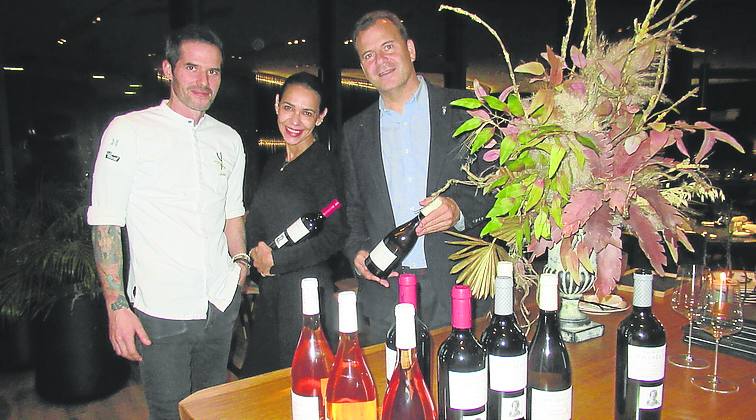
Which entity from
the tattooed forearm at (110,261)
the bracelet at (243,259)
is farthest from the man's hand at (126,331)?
the bracelet at (243,259)

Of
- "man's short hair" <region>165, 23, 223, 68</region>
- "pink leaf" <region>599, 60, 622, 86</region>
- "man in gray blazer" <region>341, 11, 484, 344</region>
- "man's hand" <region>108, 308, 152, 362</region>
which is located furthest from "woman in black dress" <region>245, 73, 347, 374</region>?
"pink leaf" <region>599, 60, 622, 86</region>

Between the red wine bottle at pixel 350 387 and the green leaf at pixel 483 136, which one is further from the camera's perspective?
the green leaf at pixel 483 136

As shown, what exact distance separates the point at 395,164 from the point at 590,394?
3.69 ft

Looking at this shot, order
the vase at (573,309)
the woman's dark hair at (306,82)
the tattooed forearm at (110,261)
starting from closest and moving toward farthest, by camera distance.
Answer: the vase at (573,309), the tattooed forearm at (110,261), the woman's dark hair at (306,82)

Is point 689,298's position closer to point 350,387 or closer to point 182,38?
point 350,387

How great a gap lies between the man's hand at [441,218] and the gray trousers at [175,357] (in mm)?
846

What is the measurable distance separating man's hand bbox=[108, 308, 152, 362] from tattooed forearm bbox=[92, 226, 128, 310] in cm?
3

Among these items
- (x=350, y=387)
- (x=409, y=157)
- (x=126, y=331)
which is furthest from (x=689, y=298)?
(x=126, y=331)

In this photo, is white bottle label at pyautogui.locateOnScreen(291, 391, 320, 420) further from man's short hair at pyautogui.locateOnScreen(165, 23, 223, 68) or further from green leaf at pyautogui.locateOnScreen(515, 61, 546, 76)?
man's short hair at pyautogui.locateOnScreen(165, 23, 223, 68)

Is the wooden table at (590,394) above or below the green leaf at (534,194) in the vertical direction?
below

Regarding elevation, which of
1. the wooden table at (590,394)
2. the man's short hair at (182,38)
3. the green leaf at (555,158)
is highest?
the man's short hair at (182,38)

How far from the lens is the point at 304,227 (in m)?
2.01

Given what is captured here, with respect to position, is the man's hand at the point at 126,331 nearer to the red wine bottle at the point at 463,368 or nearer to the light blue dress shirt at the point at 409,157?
the light blue dress shirt at the point at 409,157

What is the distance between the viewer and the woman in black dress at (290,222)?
79.8 inches
